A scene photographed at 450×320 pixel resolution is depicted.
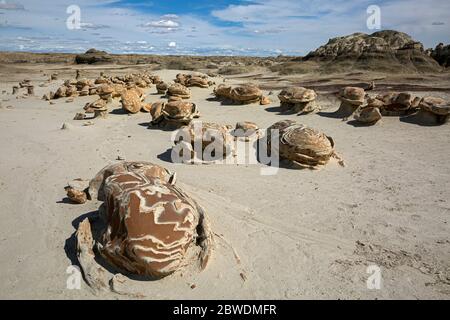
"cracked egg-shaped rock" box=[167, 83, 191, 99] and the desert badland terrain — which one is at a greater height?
"cracked egg-shaped rock" box=[167, 83, 191, 99]

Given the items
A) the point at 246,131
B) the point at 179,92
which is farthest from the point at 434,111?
the point at 179,92

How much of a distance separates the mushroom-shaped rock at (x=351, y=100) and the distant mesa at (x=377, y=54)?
48.3 ft

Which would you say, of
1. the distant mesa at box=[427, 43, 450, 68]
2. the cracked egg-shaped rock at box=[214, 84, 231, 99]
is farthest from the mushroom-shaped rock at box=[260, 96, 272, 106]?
the distant mesa at box=[427, 43, 450, 68]

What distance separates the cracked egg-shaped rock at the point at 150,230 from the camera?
3.46 meters

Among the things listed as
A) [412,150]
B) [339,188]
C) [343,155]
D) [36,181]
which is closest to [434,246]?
[339,188]

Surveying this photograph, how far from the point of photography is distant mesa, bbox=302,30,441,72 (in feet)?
76.8

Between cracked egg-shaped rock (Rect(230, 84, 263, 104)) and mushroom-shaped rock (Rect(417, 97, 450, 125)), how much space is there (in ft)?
16.2

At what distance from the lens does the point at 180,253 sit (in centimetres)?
358

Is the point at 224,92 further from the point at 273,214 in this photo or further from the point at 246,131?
the point at 273,214

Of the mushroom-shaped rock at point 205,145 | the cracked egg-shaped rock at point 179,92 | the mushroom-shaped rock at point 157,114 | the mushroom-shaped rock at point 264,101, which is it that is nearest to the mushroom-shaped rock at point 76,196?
the mushroom-shaped rock at point 205,145

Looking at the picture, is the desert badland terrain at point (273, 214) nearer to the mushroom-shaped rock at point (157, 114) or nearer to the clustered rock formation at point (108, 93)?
the mushroom-shaped rock at point (157, 114)

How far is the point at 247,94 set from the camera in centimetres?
1204

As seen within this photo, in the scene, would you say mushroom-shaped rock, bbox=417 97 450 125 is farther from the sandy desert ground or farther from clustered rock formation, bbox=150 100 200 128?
clustered rock formation, bbox=150 100 200 128

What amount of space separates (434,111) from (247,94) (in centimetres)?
550
